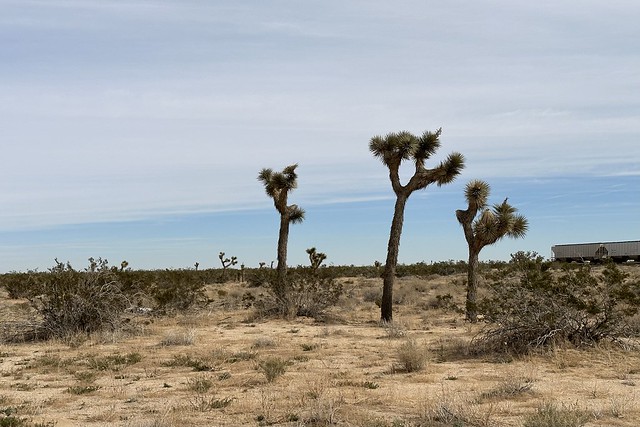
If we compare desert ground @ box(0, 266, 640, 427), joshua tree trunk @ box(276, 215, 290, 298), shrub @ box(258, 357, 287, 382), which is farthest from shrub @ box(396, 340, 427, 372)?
joshua tree trunk @ box(276, 215, 290, 298)

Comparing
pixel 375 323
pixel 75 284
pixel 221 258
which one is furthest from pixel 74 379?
pixel 221 258

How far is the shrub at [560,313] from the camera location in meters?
13.1

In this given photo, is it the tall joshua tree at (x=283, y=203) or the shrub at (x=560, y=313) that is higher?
the tall joshua tree at (x=283, y=203)

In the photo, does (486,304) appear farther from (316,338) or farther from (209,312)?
(209,312)

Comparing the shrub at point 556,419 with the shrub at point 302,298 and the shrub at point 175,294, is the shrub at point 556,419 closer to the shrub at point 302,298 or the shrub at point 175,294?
the shrub at point 302,298

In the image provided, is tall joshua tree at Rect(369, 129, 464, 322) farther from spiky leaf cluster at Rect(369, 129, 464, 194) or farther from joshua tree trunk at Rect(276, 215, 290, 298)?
joshua tree trunk at Rect(276, 215, 290, 298)

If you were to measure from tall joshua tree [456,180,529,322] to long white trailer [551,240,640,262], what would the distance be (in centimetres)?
2731

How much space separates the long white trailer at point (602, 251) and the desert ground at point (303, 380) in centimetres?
3335

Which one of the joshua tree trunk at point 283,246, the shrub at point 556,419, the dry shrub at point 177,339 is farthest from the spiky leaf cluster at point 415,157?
the shrub at point 556,419

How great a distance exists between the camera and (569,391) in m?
9.65

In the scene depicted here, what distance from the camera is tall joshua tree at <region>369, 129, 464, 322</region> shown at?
799 inches

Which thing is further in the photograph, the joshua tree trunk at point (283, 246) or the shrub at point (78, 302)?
the joshua tree trunk at point (283, 246)

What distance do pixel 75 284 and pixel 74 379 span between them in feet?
21.8

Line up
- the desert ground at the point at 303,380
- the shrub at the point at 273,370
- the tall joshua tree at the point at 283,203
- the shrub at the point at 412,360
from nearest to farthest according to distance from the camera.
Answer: the desert ground at the point at 303,380, the shrub at the point at 273,370, the shrub at the point at 412,360, the tall joshua tree at the point at 283,203
